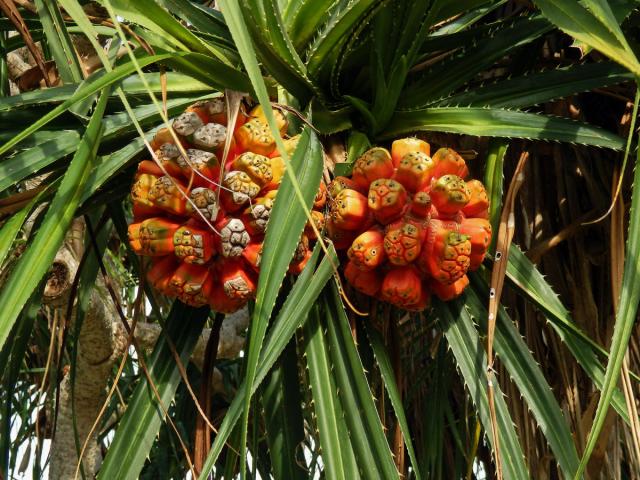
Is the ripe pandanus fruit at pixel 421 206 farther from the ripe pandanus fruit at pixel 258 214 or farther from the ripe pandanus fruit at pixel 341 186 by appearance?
the ripe pandanus fruit at pixel 258 214

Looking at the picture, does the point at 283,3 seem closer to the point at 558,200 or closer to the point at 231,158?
the point at 231,158

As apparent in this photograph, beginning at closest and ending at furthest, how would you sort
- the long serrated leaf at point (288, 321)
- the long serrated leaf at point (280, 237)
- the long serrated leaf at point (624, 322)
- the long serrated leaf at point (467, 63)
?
the long serrated leaf at point (624, 322), the long serrated leaf at point (280, 237), the long serrated leaf at point (288, 321), the long serrated leaf at point (467, 63)

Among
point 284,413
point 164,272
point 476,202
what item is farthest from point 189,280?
point 476,202

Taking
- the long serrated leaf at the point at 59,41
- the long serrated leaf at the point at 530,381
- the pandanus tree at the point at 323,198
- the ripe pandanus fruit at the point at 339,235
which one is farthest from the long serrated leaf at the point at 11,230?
the long serrated leaf at the point at 530,381

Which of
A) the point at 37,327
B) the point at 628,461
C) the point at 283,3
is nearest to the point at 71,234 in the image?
the point at 37,327

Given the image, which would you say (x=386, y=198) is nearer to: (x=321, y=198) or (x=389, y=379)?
(x=321, y=198)

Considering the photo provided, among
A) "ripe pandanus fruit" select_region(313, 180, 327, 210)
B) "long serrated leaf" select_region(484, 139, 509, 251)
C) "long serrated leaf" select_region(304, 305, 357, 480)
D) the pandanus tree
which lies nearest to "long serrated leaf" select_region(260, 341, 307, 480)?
the pandanus tree
